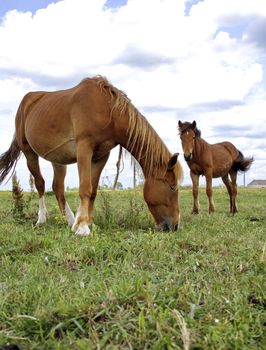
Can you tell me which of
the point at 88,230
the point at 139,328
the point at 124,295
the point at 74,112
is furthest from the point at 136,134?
the point at 139,328

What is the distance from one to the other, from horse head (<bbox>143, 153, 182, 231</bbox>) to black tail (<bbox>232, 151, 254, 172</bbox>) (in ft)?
26.9

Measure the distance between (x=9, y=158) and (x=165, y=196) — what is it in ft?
12.5

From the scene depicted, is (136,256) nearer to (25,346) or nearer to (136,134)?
(25,346)

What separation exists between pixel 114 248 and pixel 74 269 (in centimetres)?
71

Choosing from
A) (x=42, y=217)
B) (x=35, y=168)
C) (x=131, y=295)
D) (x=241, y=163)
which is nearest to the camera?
(x=131, y=295)

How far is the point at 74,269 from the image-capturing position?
3588mm

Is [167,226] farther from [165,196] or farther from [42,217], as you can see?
[42,217]

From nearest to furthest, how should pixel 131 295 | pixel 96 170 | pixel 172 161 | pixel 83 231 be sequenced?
pixel 131 295 < pixel 83 231 < pixel 172 161 < pixel 96 170

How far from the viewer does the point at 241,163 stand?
45.6ft

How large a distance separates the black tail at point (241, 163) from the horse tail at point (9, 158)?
7.78 meters

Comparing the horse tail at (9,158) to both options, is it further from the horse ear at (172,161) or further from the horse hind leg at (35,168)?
the horse ear at (172,161)

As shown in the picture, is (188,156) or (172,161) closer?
(172,161)

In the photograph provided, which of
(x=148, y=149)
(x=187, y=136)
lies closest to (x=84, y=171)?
(x=148, y=149)

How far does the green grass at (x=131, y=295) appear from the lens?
2.17 metres
